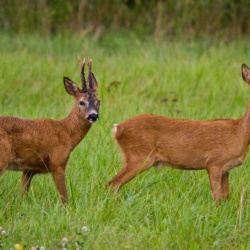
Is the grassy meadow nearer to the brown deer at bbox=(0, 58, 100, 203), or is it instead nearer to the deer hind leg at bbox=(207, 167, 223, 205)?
the deer hind leg at bbox=(207, 167, 223, 205)

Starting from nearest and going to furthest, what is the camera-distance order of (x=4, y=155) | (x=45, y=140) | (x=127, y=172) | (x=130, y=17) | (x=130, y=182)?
(x=4, y=155) → (x=45, y=140) → (x=127, y=172) → (x=130, y=182) → (x=130, y=17)

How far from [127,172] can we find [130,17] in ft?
30.8

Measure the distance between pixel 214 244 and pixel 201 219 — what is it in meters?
0.30

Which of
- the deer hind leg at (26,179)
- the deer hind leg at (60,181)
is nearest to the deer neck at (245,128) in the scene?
the deer hind leg at (60,181)

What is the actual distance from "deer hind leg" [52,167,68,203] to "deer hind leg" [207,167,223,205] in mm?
1154

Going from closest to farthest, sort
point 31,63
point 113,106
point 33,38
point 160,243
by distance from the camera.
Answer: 1. point 160,243
2. point 113,106
3. point 31,63
4. point 33,38

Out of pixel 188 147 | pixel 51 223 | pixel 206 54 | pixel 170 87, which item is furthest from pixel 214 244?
pixel 206 54

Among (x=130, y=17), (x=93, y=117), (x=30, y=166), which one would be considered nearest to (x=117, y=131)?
(x=93, y=117)

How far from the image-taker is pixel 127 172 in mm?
6332

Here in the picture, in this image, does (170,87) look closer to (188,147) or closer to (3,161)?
(188,147)

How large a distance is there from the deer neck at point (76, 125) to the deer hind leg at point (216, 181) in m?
1.06

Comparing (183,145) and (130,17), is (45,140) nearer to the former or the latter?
(183,145)

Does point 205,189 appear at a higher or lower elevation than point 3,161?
lower

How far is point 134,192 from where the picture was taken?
624 centimetres
